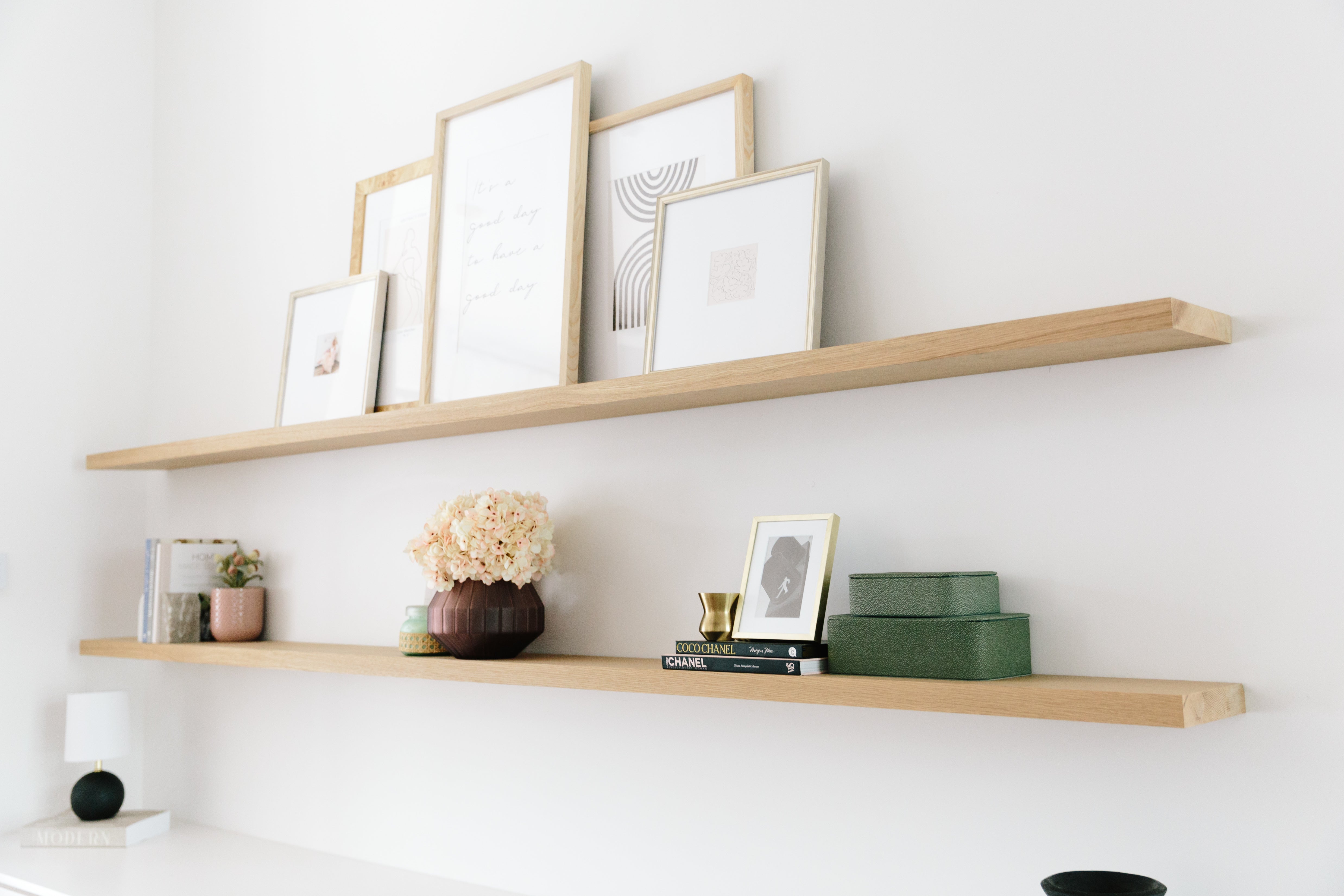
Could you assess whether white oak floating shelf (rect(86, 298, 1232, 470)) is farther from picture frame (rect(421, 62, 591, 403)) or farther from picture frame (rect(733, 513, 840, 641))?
picture frame (rect(733, 513, 840, 641))

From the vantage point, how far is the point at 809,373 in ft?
4.57

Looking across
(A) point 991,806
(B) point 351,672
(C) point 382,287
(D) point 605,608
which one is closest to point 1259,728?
(A) point 991,806

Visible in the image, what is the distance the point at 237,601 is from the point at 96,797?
1.98 feet

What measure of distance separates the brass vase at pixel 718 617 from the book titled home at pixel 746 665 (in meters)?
0.06

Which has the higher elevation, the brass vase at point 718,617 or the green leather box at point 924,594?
the green leather box at point 924,594

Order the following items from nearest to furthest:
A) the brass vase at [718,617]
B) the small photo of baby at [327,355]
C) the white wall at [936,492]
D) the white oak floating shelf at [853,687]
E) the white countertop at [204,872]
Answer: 1. the white oak floating shelf at [853,687]
2. the white wall at [936,492]
3. the brass vase at [718,617]
4. the white countertop at [204,872]
5. the small photo of baby at [327,355]

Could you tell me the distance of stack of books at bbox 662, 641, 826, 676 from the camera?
53.5 inches

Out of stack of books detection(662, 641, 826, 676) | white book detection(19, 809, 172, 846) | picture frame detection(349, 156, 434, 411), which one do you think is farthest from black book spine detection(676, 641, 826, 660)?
white book detection(19, 809, 172, 846)

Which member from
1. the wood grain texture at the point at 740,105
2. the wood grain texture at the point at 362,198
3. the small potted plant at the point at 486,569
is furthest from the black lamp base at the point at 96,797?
the wood grain texture at the point at 740,105

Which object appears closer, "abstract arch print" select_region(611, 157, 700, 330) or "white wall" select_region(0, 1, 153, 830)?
"abstract arch print" select_region(611, 157, 700, 330)

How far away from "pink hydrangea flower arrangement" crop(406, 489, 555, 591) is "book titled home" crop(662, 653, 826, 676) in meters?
0.38

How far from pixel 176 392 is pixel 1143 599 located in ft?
7.97

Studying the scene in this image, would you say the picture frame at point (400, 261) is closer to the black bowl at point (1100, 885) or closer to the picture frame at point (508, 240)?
the picture frame at point (508, 240)

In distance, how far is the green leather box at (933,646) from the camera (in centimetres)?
125
